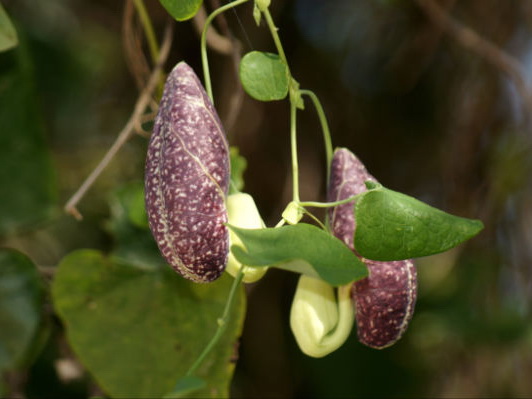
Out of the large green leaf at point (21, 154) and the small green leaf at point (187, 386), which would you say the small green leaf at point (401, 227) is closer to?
the small green leaf at point (187, 386)

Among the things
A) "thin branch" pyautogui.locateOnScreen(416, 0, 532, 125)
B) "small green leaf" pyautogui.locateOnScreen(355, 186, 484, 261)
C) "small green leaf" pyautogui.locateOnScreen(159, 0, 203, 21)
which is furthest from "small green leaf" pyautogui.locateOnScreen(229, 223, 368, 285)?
"thin branch" pyautogui.locateOnScreen(416, 0, 532, 125)

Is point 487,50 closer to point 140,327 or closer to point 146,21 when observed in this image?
point 146,21

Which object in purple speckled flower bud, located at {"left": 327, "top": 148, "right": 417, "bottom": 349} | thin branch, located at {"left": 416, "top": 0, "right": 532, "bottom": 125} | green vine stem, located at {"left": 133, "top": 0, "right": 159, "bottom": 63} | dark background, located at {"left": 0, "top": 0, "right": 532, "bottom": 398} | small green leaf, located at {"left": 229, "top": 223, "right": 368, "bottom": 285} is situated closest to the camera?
small green leaf, located at {"left": 229, "top": 223, "right": 368, "bottom": 285}

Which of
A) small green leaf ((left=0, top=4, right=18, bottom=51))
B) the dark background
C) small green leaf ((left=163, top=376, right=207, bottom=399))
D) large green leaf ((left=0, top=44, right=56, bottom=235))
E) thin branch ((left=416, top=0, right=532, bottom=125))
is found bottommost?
the dark background

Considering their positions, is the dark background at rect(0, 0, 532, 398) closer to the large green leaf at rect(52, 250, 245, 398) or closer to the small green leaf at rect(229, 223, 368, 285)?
the large green leaf at rect(52, 250, 245, 398)

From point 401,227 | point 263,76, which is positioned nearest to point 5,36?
point 263,76

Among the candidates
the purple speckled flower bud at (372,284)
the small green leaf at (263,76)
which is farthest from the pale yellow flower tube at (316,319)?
the small green leaf at (263,76)

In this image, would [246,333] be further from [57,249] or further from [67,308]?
[67,308]
